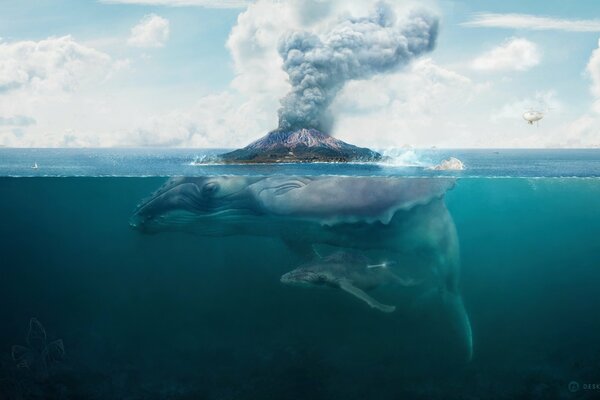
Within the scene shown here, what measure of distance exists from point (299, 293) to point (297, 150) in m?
13.9

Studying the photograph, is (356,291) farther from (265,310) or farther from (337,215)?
(265,310)

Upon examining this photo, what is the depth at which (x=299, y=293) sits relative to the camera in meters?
8.73

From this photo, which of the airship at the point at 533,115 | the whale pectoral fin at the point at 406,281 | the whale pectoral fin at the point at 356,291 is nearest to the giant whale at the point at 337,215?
the whale pectoral fin at the point at 406,281

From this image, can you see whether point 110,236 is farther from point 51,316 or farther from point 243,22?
point 243,22

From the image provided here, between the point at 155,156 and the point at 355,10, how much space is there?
29.7 feet

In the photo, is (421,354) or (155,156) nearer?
(421,354)

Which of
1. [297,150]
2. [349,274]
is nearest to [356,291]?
[349,274]

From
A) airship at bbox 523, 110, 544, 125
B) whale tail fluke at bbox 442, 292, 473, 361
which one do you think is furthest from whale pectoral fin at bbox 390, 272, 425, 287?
airship at bbox 523, 110, 544, 125

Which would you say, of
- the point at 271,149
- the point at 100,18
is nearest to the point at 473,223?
the point at 100,18

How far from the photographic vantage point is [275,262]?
29.0 feet

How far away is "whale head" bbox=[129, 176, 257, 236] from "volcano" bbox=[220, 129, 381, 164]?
416 inches

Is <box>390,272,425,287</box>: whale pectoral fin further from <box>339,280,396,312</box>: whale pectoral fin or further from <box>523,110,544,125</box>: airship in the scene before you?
<box>523,110,544,125</box>: airship

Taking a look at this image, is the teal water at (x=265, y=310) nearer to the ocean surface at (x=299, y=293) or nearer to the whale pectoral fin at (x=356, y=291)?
the ocean surface at (x=299, y=293)

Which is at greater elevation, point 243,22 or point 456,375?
point 243,22
